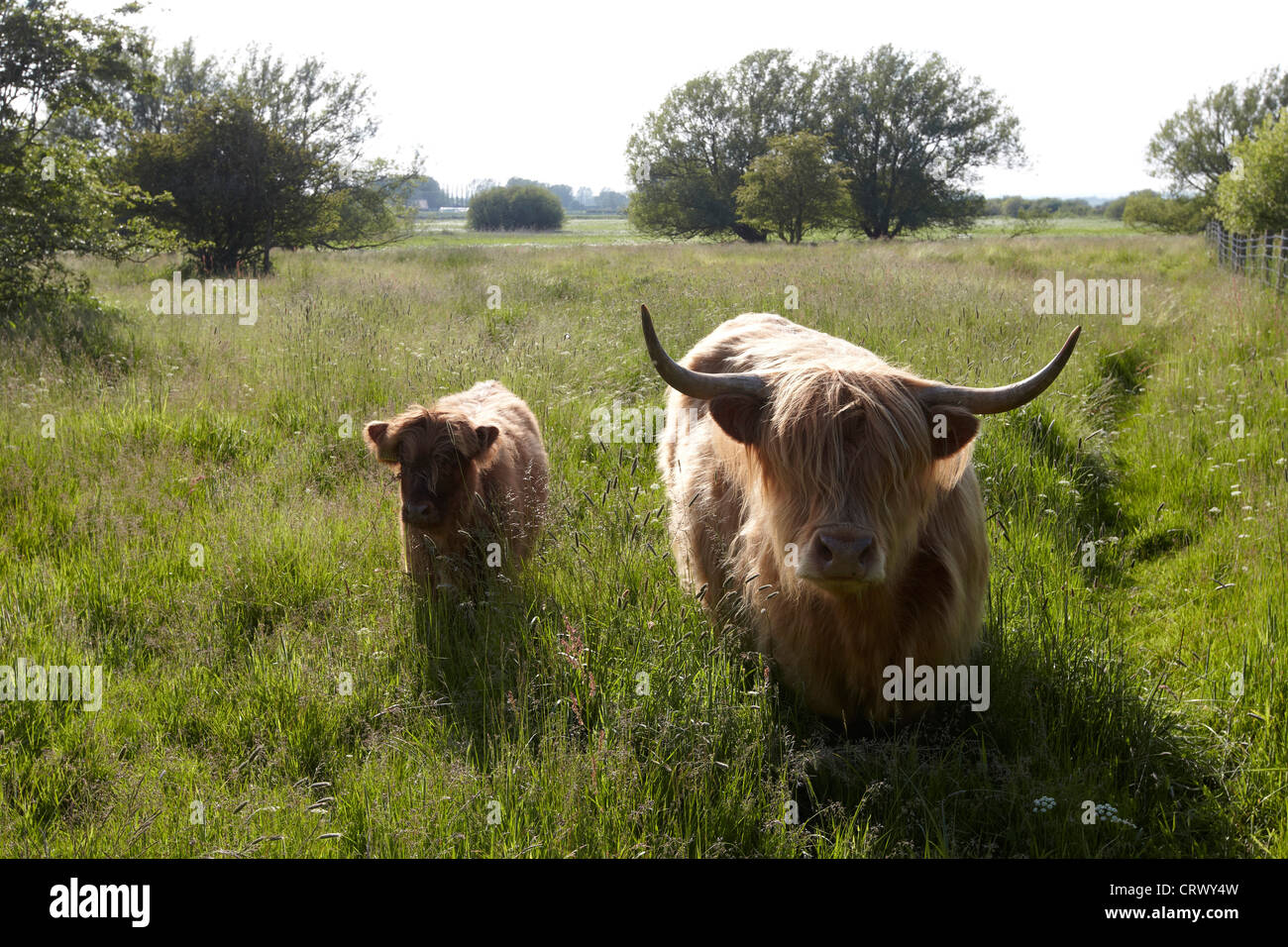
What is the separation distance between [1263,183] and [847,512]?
22.9m

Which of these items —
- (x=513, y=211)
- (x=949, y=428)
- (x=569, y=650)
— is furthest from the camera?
(x=513, y=211)

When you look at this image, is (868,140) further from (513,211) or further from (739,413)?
(739,413)

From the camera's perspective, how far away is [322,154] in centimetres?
2484

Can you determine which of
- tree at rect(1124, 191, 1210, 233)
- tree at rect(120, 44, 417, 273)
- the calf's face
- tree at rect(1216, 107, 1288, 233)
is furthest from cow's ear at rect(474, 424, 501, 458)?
tree at rect(1124, 191, 1210, 233)

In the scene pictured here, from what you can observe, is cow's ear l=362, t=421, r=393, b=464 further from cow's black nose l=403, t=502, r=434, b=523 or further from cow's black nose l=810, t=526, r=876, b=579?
cow's black nose l=810, t=526, r=876, b=579

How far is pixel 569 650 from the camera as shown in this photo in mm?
3398

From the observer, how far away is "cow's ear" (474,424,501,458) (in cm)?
450

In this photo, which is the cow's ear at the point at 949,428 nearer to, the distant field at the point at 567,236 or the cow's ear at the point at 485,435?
the cow's ear at the point at 485,435

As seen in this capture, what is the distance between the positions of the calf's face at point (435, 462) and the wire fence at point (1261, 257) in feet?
37.5

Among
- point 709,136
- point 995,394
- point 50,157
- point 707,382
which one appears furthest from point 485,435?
point 709,136

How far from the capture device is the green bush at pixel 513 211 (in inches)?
3243

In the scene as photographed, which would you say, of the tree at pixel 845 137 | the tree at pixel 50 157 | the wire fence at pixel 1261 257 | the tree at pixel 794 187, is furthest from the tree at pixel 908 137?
the tree at pixel 50 157
